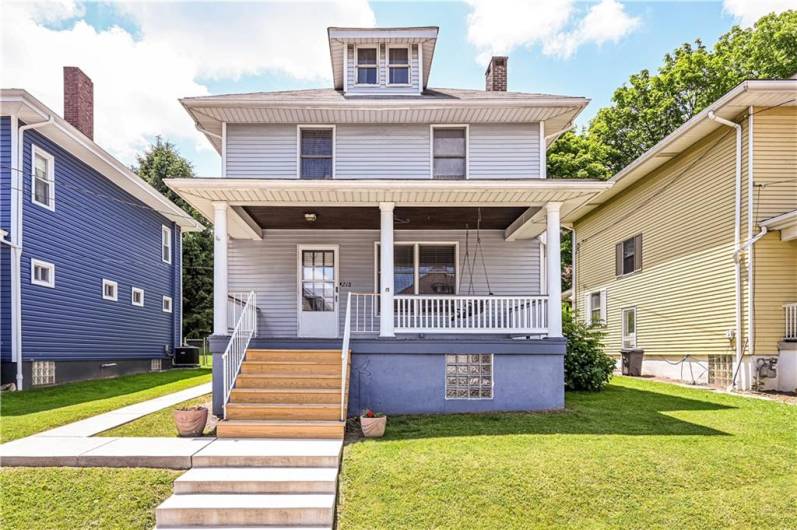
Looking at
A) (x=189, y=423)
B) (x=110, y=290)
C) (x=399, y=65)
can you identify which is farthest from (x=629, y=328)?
(x=110, y=290)

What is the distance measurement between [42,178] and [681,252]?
15498 mm

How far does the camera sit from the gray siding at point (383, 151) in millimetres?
11359

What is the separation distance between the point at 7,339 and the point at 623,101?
1008 inches

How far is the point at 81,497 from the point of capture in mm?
4961

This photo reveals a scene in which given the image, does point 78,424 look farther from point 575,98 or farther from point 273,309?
point 575,98

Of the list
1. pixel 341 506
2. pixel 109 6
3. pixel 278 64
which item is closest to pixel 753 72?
pixel 278 64

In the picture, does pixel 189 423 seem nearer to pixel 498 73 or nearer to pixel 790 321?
pixel 498 73

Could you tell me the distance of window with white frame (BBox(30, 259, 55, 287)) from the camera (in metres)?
11.5

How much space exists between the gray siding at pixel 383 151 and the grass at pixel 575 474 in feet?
19.1

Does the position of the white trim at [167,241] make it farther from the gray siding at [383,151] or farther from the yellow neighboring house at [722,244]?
the yellow neighboring house at [722,244]

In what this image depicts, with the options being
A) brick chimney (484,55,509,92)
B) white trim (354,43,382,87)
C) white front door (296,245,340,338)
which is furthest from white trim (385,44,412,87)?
white front door (296,245,340,338)

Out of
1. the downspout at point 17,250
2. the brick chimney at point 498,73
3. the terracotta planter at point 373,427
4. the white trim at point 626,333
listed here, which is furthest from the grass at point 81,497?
the white trim at point 626,333

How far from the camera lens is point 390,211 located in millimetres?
8891

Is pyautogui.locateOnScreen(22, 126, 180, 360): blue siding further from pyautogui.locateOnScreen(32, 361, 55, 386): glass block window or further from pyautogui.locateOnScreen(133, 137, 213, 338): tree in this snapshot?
pyautogui.locateOnScreen(133, 137, 213, 338): tree
